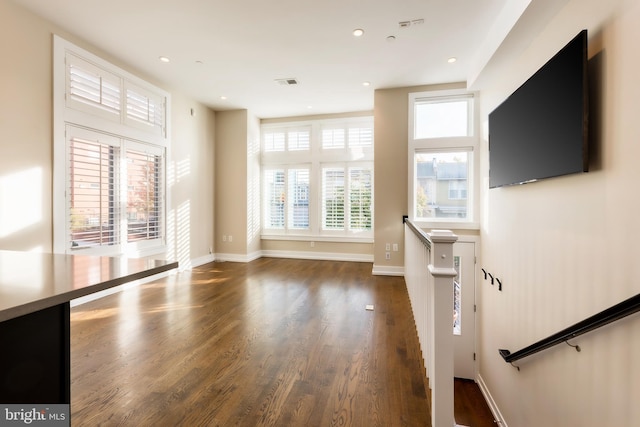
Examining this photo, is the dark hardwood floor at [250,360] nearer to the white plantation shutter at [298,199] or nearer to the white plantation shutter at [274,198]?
the white plantation shutter at [298,199]

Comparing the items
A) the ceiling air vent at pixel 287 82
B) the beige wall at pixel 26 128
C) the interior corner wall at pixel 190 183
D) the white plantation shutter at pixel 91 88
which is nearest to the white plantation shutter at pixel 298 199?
the interior corner wall at pixel 190 183

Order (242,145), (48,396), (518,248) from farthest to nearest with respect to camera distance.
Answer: (242,145) → (518,248) → (48,396)

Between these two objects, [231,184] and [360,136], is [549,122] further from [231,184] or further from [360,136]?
[231,184]

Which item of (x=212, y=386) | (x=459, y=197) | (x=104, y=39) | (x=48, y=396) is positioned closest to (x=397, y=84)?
(x=459, y=197)

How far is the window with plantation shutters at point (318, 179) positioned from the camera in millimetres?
6168

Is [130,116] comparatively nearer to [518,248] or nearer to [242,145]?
[242,145]

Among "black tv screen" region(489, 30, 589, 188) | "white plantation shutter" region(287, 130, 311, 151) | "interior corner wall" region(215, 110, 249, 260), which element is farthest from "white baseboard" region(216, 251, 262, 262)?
"black tv screen" region(489, 30, 589, 188)

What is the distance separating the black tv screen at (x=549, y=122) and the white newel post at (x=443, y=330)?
1.25m

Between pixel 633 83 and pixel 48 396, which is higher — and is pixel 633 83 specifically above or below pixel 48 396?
above

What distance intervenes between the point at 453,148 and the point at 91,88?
5245mm

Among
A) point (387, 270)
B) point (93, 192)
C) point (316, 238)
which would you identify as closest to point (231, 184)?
point (316, 238)

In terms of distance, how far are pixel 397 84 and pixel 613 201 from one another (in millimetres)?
3764

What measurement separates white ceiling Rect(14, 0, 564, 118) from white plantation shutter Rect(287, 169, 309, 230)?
1.98m

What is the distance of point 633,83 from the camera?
5.12 feet
